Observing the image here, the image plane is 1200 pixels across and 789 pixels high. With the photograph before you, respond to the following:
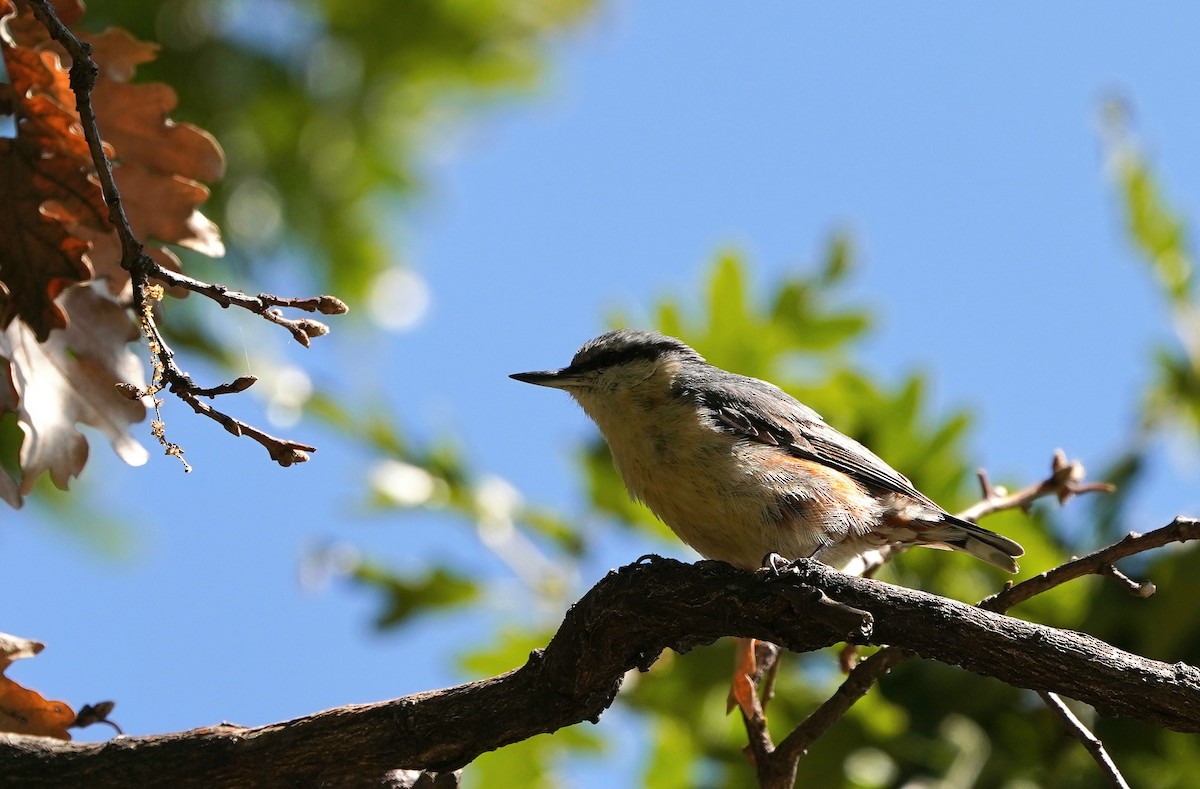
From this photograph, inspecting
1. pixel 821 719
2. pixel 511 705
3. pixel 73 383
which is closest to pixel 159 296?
pixel 73 383

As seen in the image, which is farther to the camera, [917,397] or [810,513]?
[917,397]

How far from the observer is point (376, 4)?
5352mm

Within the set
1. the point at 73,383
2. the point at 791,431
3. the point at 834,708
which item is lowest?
the point at 834,708

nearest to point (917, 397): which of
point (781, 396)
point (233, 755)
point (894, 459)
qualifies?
point (894, 459)

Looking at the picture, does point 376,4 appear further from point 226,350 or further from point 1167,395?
point 1167,395

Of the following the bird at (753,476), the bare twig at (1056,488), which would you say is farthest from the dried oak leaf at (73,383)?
the bare twig at (1056,488)

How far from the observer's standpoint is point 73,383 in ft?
7.13

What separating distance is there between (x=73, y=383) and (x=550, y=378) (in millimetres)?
1645

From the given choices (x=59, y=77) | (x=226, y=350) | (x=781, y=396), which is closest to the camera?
(x=59, y=77)

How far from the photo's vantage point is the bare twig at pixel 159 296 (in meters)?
1.66

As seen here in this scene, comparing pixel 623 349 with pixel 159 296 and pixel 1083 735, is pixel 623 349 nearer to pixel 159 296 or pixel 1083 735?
pixel 1083 735

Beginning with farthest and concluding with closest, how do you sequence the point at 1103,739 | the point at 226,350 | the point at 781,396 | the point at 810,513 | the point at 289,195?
the point at 289,195 → the point at 226,350 → the point at 781,396 → the point at 1103,739 → the point at 810,513

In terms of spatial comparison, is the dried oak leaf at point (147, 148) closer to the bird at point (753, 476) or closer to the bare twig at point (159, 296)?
the bare twig at point (159, 296)

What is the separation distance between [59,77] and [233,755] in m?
1.23
